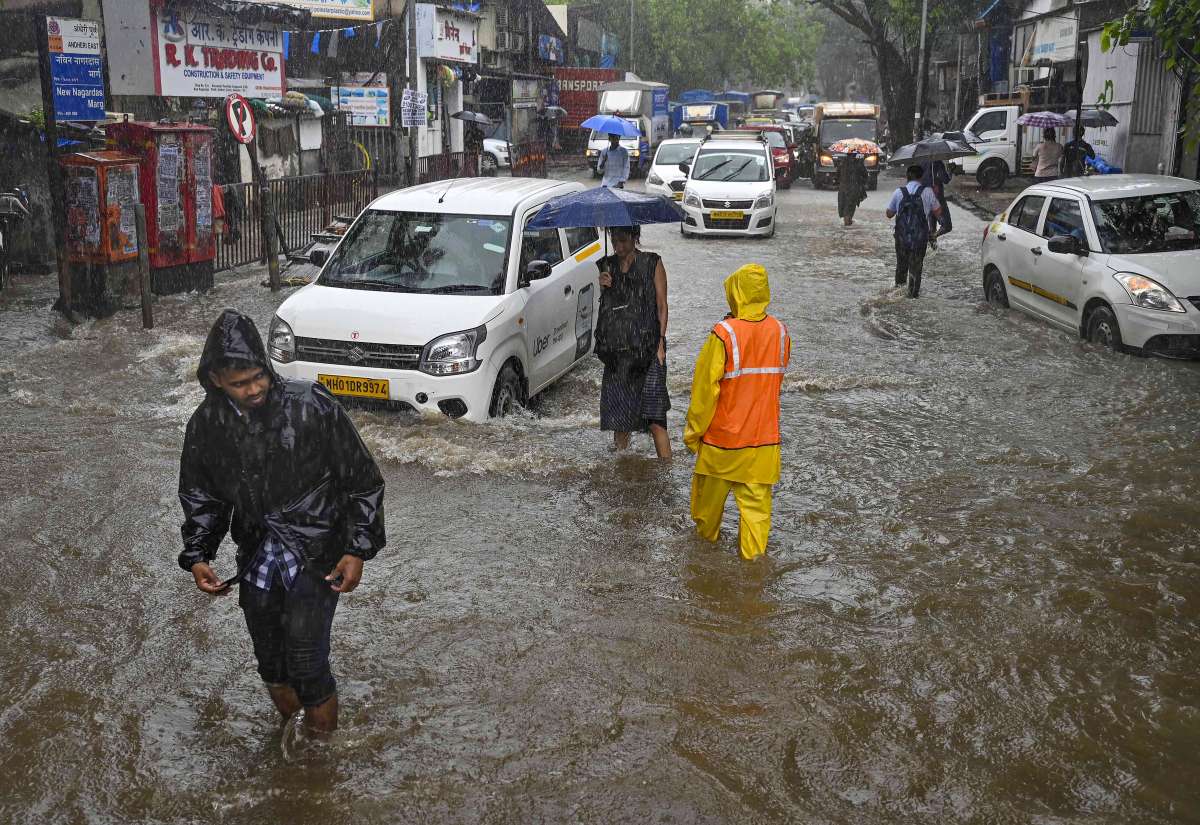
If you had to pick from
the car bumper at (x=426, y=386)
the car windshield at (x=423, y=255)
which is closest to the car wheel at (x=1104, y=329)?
the car windshield at (x=423, y=255)

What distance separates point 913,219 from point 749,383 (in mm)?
9471

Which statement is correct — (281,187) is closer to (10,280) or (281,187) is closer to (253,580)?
(10,280)

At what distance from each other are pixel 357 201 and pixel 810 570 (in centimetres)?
1360

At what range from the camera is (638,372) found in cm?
773

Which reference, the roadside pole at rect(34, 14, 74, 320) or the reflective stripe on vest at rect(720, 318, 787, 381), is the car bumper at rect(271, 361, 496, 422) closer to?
the reflective stripe on vest at rect(720, 318, 787, 381)

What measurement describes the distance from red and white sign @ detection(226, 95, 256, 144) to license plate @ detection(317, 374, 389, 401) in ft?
23.3

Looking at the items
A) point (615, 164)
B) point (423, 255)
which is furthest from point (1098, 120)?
point (423, 255)

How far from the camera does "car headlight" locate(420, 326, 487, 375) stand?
8.12 m

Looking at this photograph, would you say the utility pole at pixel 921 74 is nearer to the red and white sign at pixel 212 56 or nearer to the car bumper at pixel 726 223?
the car bumper at pixel 726 223

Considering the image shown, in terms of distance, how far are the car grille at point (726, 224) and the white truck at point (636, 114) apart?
14988mm

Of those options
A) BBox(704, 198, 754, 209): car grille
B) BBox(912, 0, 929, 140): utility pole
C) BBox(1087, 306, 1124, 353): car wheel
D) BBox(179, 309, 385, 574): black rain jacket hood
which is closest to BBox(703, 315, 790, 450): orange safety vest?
BBox(179, 309, 385, 574): black rain jacket hood

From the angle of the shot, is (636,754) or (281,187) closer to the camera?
(636,754)

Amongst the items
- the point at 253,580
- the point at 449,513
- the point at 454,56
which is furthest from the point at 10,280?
the point at 454,56

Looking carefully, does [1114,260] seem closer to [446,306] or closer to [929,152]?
[929,152]
